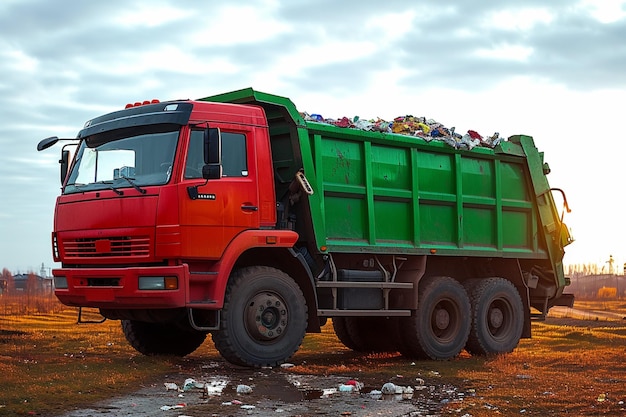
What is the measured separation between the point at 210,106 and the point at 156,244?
5.57 feet

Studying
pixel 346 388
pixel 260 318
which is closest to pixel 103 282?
pixel 260 318

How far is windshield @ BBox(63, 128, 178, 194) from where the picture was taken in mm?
9320

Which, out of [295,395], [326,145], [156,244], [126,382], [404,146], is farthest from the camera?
[404,146]

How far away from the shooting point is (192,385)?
8102 millimetres

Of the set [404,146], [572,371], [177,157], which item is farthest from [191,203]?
[572,371]

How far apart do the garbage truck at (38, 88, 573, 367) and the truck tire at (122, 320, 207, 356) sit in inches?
0.7

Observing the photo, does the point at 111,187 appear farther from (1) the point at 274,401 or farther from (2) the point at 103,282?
(1) the point at 274,401

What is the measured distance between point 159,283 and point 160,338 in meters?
2.54

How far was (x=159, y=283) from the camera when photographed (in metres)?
8.99

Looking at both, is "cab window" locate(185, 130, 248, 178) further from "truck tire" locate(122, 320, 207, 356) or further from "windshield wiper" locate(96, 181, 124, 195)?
"truck tire" locate(122, 320, 207, 356)

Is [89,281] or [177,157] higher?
[177,157]

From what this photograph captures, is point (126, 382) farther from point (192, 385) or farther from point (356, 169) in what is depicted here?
point (356, 169)

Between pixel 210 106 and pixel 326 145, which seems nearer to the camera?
pixel 210 106

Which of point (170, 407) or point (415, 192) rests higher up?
point (415, 192)
